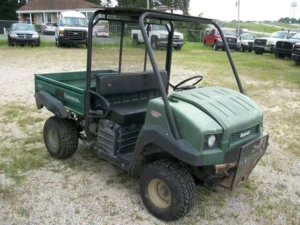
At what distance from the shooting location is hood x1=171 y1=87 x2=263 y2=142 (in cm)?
264

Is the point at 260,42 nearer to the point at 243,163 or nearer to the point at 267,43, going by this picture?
the point at 267,43

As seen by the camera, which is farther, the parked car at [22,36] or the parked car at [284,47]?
the parked car at [22,36]

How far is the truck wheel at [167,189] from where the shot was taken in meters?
2.70

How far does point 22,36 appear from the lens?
18172mm

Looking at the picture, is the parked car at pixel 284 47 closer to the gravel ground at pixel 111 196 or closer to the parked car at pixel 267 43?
the parked car at pixel 267 43

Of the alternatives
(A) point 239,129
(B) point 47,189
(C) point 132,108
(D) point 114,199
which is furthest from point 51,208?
(A) point 239,129

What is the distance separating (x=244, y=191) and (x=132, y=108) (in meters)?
1.53

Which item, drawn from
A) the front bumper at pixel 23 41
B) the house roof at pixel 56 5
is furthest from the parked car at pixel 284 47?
the house roof at pixel 56 5

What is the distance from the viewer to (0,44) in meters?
19.1

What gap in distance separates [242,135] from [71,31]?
16913 millimetres

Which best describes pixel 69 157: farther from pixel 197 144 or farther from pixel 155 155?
pixel 197 144

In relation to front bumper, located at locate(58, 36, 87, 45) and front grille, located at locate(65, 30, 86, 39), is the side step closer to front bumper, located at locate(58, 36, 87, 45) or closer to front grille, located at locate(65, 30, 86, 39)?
front bumper, located at locate(58, 36, 87, 45)

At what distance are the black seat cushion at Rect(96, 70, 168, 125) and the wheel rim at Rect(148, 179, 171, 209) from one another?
2.31 feet

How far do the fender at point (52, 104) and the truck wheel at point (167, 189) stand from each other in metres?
1.30
